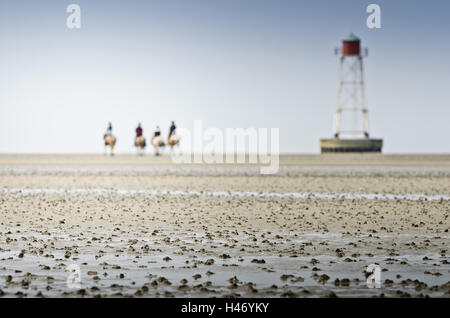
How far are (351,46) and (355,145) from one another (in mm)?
12820

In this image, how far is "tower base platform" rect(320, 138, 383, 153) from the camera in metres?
93.2

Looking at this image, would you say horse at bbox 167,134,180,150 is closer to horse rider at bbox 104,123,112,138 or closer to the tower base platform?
horse rider at bbox 104,123,112,138

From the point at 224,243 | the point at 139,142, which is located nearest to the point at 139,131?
the point at 139,142

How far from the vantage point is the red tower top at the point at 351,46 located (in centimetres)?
9450

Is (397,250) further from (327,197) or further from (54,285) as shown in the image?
(327,197)

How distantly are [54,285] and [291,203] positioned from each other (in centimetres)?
1567

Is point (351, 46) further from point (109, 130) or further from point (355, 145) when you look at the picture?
point (109, 130)

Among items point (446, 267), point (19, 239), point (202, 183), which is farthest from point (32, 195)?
point (446, 267)

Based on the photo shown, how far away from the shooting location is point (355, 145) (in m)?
93.4

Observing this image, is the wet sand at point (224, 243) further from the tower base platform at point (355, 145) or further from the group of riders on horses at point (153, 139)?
the tower base platform at point (355, 145)

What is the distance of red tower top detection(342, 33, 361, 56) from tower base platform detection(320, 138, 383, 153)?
11.3 meters

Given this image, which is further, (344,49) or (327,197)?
(344,49)

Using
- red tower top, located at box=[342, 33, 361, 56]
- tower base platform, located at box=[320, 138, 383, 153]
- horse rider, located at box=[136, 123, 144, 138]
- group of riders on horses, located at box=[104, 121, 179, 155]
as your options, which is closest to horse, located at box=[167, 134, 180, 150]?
group of riders on horses, located at box=[104, 121, 179, 155]

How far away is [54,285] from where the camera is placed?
10523mm
